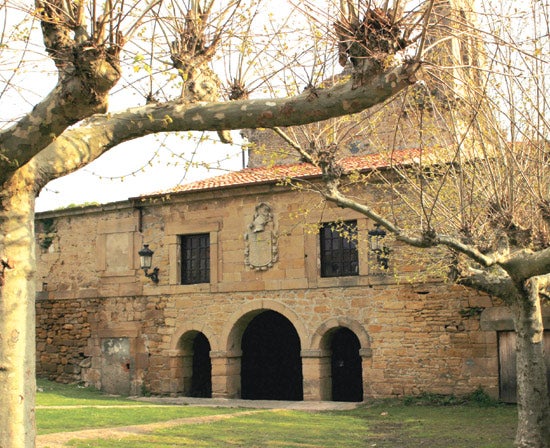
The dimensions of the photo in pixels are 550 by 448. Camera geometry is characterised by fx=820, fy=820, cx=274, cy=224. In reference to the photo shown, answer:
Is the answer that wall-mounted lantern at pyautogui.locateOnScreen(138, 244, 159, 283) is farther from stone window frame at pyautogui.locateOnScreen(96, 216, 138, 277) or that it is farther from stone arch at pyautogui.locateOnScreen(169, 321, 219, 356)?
stone arch at pyautogui.locateOnScreen(169, 321, 219, 356)

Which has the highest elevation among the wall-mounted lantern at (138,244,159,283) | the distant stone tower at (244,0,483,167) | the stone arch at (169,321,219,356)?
the distant stone tower at (244,0,483,167)

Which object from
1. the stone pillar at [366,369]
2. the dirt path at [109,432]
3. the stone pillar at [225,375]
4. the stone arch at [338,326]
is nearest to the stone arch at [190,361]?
the stone pillar at [225,375]

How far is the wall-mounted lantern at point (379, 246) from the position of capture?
50.8ft

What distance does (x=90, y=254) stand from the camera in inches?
783

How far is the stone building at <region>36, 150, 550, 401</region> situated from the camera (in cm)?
1563

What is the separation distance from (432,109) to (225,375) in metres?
7.28

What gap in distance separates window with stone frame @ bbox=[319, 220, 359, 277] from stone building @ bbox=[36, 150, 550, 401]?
0.03 m

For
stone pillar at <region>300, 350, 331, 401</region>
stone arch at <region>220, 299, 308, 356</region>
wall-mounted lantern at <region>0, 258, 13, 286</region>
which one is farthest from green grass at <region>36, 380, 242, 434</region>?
wall-mounted lantern at <region>0, 258, 13, 286</region>

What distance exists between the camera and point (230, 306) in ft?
58.6

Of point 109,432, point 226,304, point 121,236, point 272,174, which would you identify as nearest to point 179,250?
point 121,236

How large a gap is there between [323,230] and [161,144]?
384 inches

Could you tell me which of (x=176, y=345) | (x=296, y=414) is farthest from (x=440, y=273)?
(x=176, y=345)

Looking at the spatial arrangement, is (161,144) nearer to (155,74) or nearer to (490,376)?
(155,74)

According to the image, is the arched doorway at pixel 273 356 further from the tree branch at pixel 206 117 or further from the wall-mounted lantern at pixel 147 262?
the tree branch at pixel 206 117
